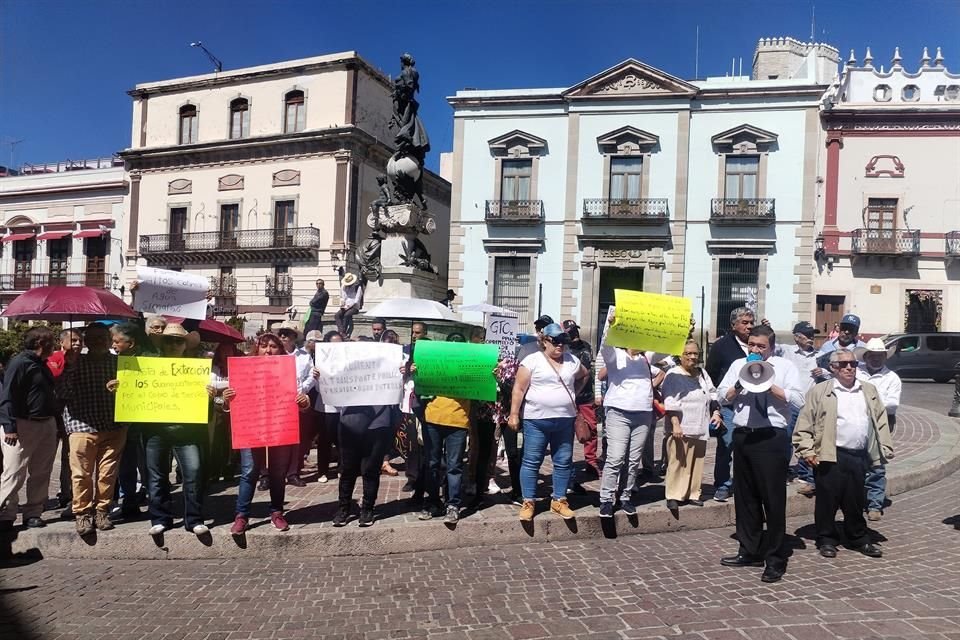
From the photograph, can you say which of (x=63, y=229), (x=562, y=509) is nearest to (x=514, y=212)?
(x=562, y=509)

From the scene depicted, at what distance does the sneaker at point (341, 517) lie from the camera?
518cm

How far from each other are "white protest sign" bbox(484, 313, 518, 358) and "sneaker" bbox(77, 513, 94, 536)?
181 inches

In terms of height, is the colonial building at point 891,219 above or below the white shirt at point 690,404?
above

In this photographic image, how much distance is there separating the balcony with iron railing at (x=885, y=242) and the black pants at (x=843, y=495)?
2311cm

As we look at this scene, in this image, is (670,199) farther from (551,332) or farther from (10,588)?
(10,588)

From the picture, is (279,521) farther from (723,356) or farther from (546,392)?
(723,356)

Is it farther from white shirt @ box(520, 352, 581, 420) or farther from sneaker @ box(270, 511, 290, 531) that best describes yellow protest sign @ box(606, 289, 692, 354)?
sneaker @ box(270, 511, 290, 531)

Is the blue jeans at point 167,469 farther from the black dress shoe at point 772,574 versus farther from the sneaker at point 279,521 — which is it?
the black dress shoe at point 772,574

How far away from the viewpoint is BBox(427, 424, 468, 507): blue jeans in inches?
212

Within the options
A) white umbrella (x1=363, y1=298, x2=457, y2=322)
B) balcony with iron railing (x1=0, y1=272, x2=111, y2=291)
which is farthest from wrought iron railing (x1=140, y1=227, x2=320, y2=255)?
white umbrella (x1=363, y1=298, x2=457, y2=322)

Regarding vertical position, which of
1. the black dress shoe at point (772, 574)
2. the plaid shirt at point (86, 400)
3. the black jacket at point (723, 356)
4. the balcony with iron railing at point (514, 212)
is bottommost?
the black dress shoe at point (772, 574)

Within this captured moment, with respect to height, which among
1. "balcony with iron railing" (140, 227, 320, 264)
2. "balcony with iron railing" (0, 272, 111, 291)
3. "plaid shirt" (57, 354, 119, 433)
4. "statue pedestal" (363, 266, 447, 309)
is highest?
"balcony with iron railing" (140, 227, 320, 264)

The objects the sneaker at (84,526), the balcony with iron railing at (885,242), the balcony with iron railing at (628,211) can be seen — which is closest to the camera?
A: the sneaker at (84,526)

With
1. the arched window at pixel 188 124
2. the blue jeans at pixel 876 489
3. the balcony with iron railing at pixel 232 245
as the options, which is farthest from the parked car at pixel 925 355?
the arched window at pixel 188 124
